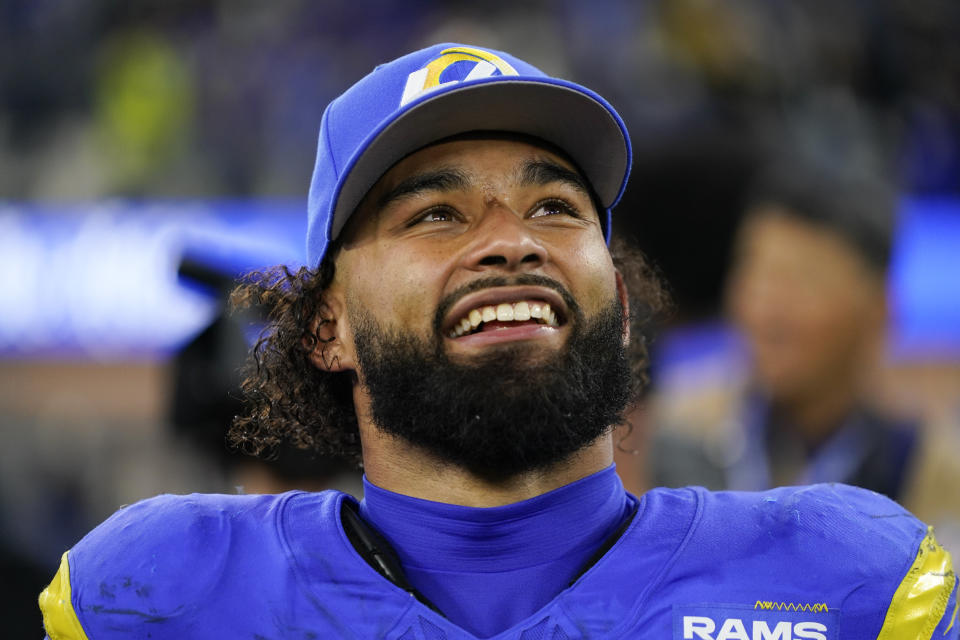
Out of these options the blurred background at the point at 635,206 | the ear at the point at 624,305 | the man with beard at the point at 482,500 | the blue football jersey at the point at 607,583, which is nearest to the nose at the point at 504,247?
the man with beard at the point at 482,500

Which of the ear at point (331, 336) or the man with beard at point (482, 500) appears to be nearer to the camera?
the man with beard at point (482, 500)

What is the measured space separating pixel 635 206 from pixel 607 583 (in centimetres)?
543

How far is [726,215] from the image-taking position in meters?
7.02

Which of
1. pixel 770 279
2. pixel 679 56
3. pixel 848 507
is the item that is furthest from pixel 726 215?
pixel 848 507

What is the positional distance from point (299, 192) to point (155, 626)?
15.8ft

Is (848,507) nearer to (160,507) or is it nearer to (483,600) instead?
(483,600)

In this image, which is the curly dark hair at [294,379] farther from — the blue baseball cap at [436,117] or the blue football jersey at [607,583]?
the blue football jersey at [607,583]

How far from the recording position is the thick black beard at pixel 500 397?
176cm

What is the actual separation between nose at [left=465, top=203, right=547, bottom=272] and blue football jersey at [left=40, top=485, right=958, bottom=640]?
43 cm

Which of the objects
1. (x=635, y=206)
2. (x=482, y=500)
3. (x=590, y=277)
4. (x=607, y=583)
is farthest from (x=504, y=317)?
(x=635, y=206)

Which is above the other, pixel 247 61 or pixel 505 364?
pixel 247 61

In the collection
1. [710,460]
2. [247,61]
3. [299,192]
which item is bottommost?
[710,460]

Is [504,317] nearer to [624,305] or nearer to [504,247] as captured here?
[504,247]

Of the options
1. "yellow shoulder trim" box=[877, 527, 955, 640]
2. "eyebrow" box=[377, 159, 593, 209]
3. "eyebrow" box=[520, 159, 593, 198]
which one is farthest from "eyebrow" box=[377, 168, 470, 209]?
"yellow shoulder trim" box=[877, 527, 955, 640]
